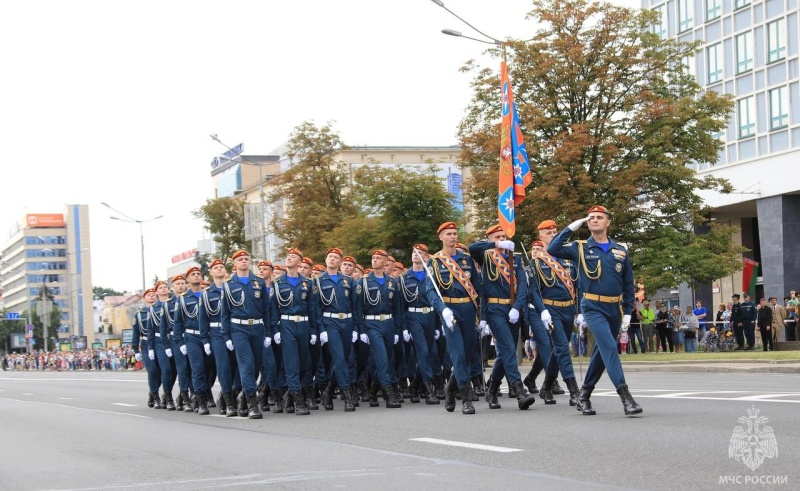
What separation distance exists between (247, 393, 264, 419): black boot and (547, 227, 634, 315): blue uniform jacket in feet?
16.3

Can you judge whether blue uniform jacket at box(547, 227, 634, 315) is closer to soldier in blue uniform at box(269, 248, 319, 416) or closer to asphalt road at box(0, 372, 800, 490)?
asphalt road at box(0, 372, 800, 490)

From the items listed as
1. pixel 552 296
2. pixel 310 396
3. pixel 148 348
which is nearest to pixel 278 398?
pixel 310 396

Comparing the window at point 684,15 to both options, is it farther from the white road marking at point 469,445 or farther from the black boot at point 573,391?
the white road marking at point 469,445

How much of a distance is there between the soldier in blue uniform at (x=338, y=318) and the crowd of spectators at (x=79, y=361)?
148ft

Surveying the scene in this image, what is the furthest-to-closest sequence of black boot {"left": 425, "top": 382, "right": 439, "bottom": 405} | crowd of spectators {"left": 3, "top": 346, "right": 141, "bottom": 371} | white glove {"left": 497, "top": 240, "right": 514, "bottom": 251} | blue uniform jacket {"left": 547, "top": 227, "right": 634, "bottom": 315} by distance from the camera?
crowd of spectators {"left": 3, "top": 346, "right": 141, "bottom": 371} → black boot {"left": 425, "top": 382, "right": 439, "bottom": 405} → white glove {"left": 497, "top": 240, "right": 514, "bottom": 251} → blue uniform jacket {"left": 547, "top": 227, "right": 634, "bottom": 315}

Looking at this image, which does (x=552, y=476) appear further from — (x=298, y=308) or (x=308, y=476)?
(x=298, y=308)

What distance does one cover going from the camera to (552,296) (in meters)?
14.4

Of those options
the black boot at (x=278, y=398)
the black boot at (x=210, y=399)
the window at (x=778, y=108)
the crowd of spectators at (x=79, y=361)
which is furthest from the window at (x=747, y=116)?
the black boot at (x=278, y=398)

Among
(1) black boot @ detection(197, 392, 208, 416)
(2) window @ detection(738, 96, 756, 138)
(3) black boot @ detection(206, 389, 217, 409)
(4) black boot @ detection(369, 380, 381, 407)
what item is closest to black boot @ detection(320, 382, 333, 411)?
(4) black boot @ detection(369, 380, 381, 407)

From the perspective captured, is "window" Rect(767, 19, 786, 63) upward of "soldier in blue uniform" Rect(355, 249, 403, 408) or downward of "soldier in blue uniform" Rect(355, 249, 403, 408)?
upward

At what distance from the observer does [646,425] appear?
1052 cm

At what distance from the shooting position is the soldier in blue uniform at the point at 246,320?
49.1 ft

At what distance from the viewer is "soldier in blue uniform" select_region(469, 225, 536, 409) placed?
13086 mm

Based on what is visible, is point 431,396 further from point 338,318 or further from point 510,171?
point 510,171
